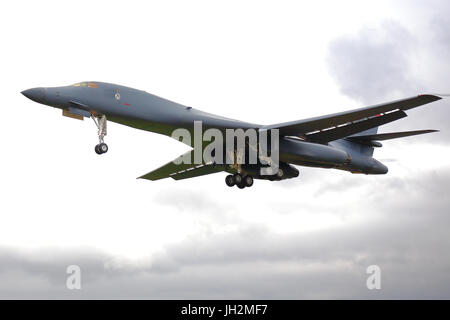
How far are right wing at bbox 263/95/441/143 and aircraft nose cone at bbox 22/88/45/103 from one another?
10305 millimetres

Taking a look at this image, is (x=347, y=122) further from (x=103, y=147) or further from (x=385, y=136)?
(x=103, y=147)

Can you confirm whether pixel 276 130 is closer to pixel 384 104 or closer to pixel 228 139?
pixel 228 139

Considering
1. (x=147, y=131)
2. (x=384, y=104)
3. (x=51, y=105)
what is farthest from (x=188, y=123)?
(x=384, y=104)

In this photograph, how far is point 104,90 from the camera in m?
30.2

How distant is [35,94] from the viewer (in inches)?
1133

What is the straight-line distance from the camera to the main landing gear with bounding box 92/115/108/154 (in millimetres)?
29078

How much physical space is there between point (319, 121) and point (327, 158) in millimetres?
3293

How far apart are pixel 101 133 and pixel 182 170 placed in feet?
31.7

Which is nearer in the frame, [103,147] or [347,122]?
[103,147]
